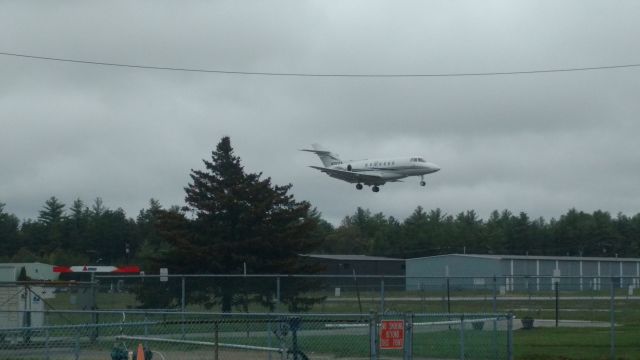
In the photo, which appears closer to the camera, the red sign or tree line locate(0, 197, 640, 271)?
the red sign

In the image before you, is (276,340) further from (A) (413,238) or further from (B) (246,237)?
(A) (413,238)

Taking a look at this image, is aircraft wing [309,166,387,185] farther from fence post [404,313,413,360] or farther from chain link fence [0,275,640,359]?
fence post [404,313,413,360]

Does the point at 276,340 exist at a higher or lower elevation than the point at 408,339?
lower

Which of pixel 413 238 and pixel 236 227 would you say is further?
pixel 413 238

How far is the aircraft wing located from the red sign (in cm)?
2708

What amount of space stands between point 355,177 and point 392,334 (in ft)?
92.4

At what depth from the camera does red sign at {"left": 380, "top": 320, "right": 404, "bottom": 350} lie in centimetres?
1488

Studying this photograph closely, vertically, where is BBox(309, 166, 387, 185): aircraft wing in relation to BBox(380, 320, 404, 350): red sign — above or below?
above

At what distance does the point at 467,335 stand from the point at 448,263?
36024mm

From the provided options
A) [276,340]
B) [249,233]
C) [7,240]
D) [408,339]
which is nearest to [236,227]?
[249,233]

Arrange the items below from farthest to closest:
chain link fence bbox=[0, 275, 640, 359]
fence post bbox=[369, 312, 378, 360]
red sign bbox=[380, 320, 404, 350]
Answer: chain link fence bbox=[0, 275, 640, 359] < red sign bbox=[380, 320, 404, 350] < fence post bbox=[369, 312, 378, 360]

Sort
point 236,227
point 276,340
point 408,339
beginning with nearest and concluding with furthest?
point 408,339 < point 276,340 < point 236,227

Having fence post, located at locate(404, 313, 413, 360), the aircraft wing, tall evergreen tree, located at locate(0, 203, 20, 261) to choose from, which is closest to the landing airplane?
the aircraft wing

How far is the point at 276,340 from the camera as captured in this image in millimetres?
20250
